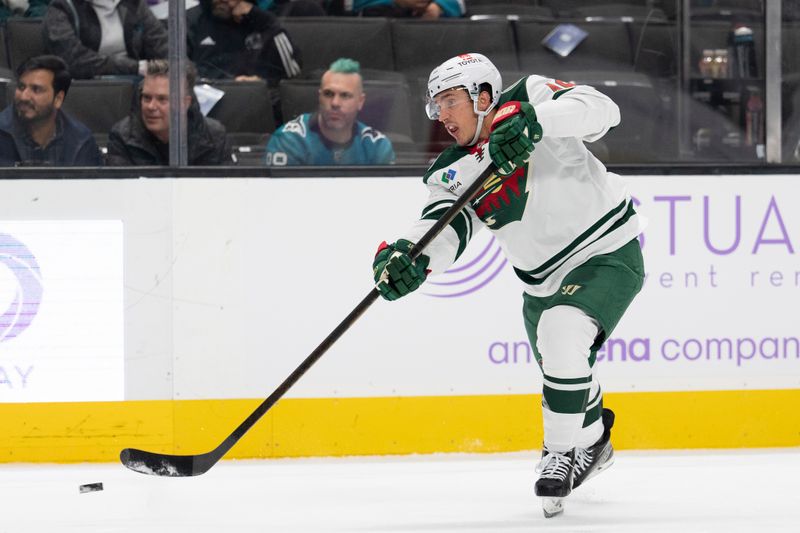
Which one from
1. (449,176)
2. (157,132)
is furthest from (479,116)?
(157,132)

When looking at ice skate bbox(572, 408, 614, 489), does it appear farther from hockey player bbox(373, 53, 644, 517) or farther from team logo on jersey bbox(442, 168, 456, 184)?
team logo on jersey bbox(442, 168, 456, 184)

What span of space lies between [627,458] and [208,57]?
1.69 metres

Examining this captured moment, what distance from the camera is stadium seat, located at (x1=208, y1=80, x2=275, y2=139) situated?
367cm

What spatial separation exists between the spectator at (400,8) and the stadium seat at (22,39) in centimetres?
84

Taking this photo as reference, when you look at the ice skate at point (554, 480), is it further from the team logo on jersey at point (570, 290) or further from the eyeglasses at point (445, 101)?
the eyeglasses at point (445, 101)

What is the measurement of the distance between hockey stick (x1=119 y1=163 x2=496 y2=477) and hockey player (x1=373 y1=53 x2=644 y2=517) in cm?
6

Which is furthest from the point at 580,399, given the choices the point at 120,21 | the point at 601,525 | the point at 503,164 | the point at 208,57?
the point at 120,21

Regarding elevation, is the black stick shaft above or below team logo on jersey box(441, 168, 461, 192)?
below

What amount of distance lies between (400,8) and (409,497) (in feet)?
4.95

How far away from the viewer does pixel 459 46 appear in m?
3.75

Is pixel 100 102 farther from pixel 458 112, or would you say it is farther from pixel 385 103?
pixel 458 112

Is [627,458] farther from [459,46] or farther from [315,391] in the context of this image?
[459,46]

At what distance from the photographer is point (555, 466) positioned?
9.13ft

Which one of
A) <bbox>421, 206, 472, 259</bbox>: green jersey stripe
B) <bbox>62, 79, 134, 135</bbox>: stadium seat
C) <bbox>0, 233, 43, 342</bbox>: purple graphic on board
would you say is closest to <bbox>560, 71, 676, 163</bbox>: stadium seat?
<bbox>421, 206, 472, 259</bbox>: green jersey stripe
